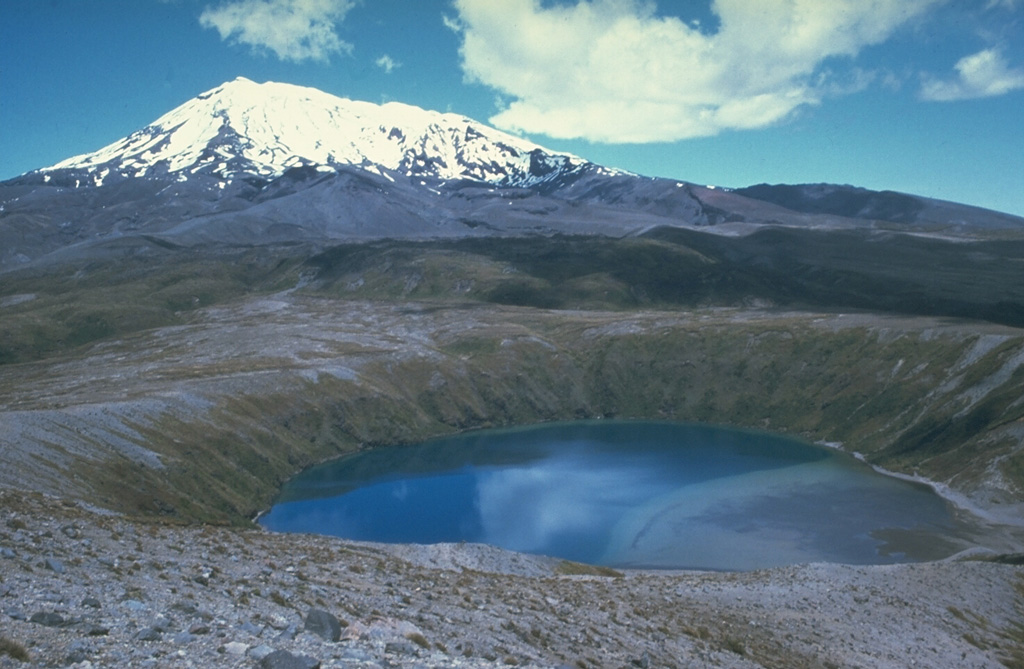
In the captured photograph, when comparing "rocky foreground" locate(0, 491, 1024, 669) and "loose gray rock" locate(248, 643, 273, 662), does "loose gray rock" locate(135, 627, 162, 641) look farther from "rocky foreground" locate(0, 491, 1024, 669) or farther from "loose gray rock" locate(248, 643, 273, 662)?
"loose gray rock" locate(248, 643, 273, 662)

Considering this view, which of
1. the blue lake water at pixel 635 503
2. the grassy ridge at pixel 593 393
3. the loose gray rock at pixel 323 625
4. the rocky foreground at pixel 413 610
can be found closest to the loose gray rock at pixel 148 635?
the rocky foreground at pixel 413 610

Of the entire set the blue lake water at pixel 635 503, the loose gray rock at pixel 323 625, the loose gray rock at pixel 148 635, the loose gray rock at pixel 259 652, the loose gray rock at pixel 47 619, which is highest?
the loose gray rock at pixel 47 619

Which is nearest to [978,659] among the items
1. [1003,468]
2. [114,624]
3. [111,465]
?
[114,624]

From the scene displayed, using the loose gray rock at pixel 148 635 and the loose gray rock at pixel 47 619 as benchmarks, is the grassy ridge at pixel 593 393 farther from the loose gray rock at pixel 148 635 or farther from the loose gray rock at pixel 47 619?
the loose gray rock at pixel 148 635

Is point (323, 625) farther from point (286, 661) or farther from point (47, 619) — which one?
point (47, 619)

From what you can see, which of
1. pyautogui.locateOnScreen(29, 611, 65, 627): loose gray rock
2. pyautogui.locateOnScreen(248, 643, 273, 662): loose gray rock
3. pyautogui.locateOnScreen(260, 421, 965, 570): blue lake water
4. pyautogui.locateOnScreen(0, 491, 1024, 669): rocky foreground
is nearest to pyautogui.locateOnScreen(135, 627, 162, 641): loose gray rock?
pyautogui.locateOnScreen(0, 491, 1024, 669): rocky foreground

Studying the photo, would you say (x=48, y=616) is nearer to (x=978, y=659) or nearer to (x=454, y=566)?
(x=454, y=566)

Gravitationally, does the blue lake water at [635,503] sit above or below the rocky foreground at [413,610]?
below

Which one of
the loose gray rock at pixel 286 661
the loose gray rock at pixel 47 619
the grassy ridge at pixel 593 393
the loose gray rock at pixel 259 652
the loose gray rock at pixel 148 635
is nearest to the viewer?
the loose gray rock at pixel 286 661
